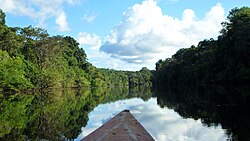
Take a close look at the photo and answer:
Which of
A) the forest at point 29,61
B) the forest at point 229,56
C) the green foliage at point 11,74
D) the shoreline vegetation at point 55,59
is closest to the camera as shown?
the green foliage at point 11,74

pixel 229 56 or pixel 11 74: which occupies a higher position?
pixel 229 56

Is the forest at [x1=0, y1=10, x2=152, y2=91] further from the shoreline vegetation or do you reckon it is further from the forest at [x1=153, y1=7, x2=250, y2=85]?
the forest at [x1=153, y1=7, x2=250, y2=85]

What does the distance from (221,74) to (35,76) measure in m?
29.9

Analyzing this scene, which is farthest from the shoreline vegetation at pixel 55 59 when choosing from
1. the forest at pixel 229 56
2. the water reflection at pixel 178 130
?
the water reflection at pixel 178 130

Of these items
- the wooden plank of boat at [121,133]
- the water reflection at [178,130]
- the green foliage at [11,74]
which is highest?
the green foliage at [11,74]

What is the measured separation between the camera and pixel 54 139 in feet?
36.0

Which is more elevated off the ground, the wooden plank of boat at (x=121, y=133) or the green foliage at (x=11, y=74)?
the green foliage at (x=11, y=74)

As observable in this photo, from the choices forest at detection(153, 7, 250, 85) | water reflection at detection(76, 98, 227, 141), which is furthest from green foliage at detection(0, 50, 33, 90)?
forest at detection(153, 7, 250, 85)

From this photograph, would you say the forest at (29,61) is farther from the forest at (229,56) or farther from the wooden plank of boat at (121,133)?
the wooden plank of boat at (121,133)

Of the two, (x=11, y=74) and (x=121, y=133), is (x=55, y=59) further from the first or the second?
(x=121, y=133)

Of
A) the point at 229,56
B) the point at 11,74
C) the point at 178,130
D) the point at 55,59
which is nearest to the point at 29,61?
the point at 11,74

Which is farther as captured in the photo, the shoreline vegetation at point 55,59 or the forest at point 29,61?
the shoreline vegetation at point 55,59

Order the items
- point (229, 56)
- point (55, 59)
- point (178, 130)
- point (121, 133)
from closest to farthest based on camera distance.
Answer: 1. point (121, 133)
2. point (178, 130)
3. point (229, 56)
4. point (55, 59)

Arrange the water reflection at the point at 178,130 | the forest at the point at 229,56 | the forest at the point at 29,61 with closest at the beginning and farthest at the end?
the water reflection at the point at 178,130
the forest at the point at 29,61
the forest at the point at 229,56
